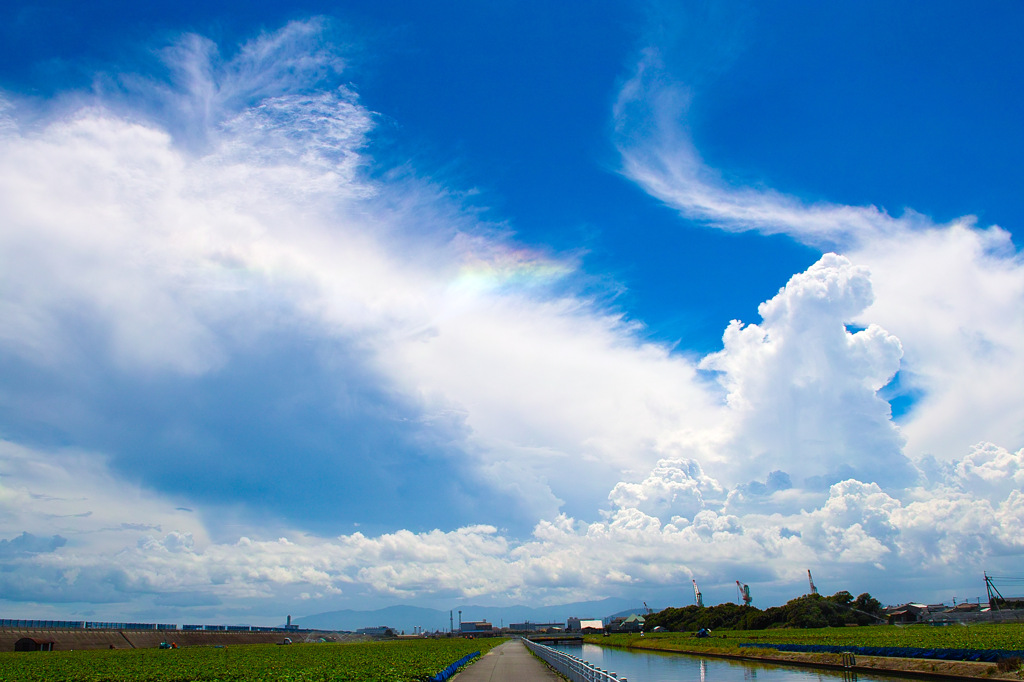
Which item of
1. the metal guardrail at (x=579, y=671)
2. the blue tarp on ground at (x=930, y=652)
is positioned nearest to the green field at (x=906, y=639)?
the blue tarp on ground at (x=930, y=652)

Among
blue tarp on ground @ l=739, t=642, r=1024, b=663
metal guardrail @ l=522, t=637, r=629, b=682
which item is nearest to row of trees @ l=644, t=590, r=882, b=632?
blue tarp on ground @ l=739, t=642, r=1024, b=663

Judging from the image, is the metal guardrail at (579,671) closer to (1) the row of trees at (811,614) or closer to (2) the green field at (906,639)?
→ (2) the green field at (906,639)

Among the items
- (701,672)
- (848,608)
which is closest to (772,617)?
(848,608)

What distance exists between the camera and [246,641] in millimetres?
185000

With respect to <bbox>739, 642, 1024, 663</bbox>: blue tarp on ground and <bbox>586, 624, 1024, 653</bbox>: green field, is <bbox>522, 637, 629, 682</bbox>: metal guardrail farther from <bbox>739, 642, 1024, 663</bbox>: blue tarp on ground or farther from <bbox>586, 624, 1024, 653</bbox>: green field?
<bbox>586, 624, 1024, 653</bbox>: green field

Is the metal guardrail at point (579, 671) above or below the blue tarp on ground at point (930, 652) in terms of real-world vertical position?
above

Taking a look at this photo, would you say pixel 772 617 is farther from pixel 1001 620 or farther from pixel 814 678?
pixel 814 678

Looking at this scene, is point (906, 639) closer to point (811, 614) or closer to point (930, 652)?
point (930, 652)

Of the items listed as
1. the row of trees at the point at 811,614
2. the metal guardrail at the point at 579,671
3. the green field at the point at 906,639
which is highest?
the metal guardrail at the point at 579,671

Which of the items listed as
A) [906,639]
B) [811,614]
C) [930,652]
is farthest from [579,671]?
[811,614]

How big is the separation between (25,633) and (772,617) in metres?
168

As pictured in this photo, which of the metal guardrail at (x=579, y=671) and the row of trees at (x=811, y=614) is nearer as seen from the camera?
the metal guardrail at (x=579, y=671)

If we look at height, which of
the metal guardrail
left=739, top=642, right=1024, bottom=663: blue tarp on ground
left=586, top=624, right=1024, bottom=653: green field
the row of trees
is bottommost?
the row of trees

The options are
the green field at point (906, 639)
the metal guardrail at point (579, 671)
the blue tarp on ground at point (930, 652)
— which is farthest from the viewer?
the green field at point (906, 639)
